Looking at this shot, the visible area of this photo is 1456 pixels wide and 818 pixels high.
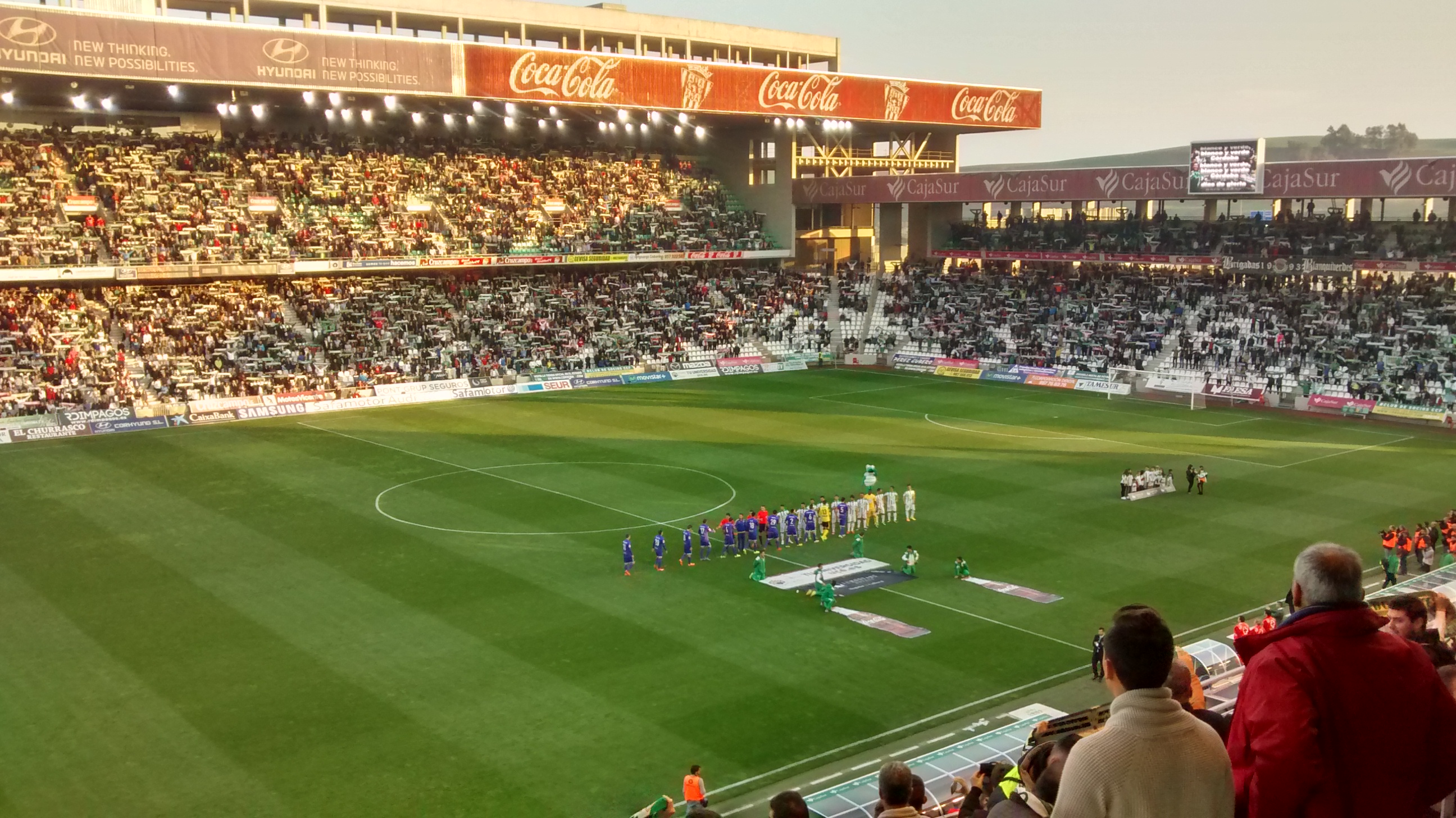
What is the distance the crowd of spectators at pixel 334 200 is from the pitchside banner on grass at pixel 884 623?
122 ft

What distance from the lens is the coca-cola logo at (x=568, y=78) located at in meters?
57.1

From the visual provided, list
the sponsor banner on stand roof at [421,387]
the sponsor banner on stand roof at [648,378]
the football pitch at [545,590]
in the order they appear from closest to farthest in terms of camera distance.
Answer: the football pitch at [545,590] → the sponsor banner on stand roof at [421,387] → the sponsor banner on stand roof at [648,378]

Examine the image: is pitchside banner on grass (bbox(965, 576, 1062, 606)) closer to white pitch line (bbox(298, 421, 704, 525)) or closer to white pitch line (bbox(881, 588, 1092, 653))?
white pitch line (bbox(881, 588, 1092, 653))

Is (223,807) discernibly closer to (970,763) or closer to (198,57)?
(970,763)

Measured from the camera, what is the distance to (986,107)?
240ft

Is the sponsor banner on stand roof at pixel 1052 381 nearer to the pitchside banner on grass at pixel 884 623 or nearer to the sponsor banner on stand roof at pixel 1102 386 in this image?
the sponsor banner on stand roof at pixel 1102 386

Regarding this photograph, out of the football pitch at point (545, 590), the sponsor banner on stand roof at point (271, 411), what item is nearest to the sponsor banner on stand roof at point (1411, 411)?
the football pitch at point (545, 590)

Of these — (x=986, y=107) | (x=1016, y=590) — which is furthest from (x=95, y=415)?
(x=986, y=107)

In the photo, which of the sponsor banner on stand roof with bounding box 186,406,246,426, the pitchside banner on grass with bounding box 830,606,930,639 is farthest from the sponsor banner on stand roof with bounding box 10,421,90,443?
the pitchside banner on grass with bounding box 830,606,930,639

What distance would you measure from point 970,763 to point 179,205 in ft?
159

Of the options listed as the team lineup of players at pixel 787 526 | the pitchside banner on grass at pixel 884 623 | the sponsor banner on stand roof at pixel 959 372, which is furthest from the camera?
the sponsor banner on stand roof at pixel 959 372

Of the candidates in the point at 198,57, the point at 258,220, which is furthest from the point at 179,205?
the point at 198,57

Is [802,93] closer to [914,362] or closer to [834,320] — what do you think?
[834,320]

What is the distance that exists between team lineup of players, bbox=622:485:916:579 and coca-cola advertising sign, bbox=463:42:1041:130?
34014mm
